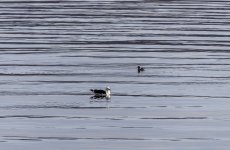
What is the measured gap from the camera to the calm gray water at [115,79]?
36.0 m

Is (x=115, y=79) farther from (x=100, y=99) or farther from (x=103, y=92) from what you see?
(x=103, y=92)

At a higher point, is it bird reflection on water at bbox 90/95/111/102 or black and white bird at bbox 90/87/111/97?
black and white bird at bbox 90/87/111/97

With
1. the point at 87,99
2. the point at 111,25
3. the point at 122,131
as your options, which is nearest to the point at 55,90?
the point at 87,99

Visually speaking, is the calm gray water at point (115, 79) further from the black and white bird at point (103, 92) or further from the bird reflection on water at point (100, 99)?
the black and white bird at point (103, 92)

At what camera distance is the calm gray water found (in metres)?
36.0

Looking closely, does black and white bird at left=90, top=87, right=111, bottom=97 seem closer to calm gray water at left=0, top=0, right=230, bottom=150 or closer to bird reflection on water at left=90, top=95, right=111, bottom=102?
bird reflection on water at left=90, top=95, right=111, bottom=102

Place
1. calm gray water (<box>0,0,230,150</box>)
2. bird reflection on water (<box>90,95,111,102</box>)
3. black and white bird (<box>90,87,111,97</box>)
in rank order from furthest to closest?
bird reflection on water (<box>90,95,111,102</box>)
black and white bird (<box>90,87,111,97</box>)
calm gray water (<box>0,0,230,150</box>)

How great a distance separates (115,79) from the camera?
4862 centimetres

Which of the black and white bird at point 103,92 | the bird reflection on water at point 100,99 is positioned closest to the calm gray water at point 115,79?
the bird reflection on water at point 100,99

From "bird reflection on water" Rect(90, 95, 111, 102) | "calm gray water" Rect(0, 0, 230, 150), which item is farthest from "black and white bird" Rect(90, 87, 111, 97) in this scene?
"calm gray water" Rect(0, 0, 230, 150)

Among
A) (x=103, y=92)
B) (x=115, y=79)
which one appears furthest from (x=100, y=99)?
(x=115, y=79)

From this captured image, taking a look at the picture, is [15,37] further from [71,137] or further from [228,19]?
[71,137]

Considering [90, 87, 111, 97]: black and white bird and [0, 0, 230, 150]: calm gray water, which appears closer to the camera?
[0, 0, 230, 150]: calm gray water

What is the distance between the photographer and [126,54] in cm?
5834
